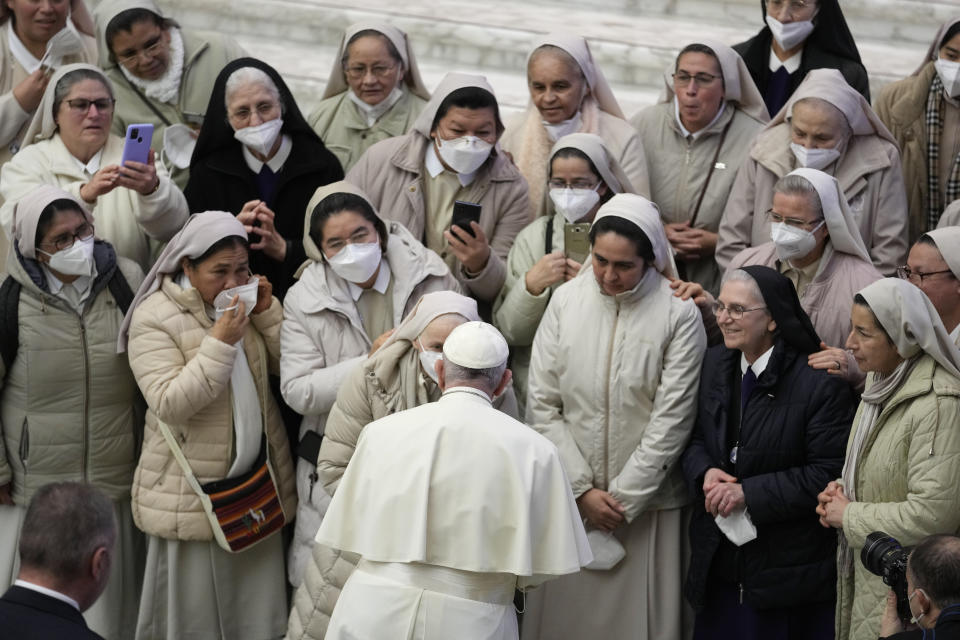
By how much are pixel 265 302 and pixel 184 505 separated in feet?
3.27

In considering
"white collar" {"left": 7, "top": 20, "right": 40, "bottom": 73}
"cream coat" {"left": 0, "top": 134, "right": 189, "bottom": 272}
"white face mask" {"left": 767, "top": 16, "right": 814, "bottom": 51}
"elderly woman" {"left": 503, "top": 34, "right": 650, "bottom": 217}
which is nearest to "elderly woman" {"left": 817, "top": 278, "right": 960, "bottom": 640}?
"elderly woman" {"left": 503, "top": 34, "right": 650, "bottom": 217}

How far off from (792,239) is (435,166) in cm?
185

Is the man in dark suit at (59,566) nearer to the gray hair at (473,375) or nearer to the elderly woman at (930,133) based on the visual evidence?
the gray hair at (473,375)

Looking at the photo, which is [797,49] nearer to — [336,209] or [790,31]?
[790,31]

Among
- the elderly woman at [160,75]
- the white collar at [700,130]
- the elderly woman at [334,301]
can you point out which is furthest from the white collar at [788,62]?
the elderly woman at [160,75]

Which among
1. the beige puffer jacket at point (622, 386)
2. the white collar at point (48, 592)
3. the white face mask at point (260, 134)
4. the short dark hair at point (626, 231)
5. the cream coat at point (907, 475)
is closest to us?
the white collar at point (48, 592)

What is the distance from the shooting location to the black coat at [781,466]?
257 inches

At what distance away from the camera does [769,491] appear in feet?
21.5

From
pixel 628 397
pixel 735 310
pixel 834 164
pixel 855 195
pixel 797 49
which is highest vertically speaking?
pixel 797 49

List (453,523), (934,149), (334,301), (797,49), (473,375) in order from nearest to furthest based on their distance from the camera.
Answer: (453,523)
(473,375)
(334,301)
(934,149)
(797,49)

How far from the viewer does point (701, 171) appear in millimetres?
7844

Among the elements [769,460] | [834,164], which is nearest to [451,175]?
[834,164]

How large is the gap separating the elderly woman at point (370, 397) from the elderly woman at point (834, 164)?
1721 mm

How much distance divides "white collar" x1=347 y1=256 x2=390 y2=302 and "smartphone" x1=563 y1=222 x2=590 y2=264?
0.85m
